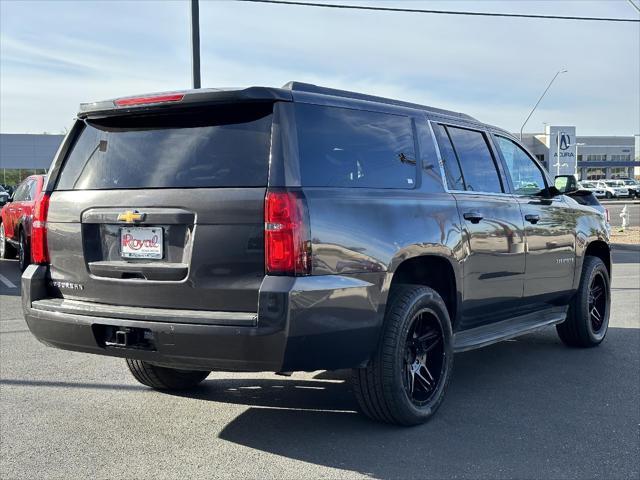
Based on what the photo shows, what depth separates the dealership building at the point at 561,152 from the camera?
2972 cm

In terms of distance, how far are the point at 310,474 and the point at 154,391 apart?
202cm

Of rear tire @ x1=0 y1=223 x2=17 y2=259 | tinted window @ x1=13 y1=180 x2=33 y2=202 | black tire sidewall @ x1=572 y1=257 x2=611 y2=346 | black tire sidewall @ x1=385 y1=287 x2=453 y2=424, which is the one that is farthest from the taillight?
rear tire @ x1=0 y1=223 x2=17 y2=259

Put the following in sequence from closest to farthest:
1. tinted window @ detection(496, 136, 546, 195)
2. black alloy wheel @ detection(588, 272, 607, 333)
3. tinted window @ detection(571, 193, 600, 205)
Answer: tinted window @ detection(496, 136, 546, 195), black alloy wheel @ detection(588, 272, 607, 333), tinted window @ detection(571, 193, 600, 205)

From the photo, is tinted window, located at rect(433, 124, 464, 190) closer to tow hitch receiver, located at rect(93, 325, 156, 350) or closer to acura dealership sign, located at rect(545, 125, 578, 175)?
tow hitch receiver, located at rect(93, 325, 156, 350)

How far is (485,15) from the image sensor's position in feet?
65.2

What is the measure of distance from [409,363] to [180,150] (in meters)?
1.92

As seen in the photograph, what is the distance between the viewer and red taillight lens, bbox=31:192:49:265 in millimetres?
4668

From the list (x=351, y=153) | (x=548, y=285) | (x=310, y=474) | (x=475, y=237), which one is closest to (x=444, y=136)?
(x=475, y=237)

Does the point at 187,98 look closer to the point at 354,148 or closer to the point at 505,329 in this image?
the point at 354,148

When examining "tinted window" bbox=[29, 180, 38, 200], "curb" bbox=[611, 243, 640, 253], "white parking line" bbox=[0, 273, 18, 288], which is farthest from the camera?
"curb" bbox=[611, 243, 640, 253]

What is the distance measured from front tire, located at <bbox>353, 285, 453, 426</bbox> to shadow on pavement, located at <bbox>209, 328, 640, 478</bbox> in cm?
15

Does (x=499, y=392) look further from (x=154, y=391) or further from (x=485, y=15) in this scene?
(x=485, y=15)

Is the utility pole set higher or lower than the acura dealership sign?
higher

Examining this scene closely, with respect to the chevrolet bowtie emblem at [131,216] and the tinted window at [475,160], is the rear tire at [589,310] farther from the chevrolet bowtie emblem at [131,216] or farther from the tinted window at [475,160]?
the chevrolet bowtie emblem at [131,216]
